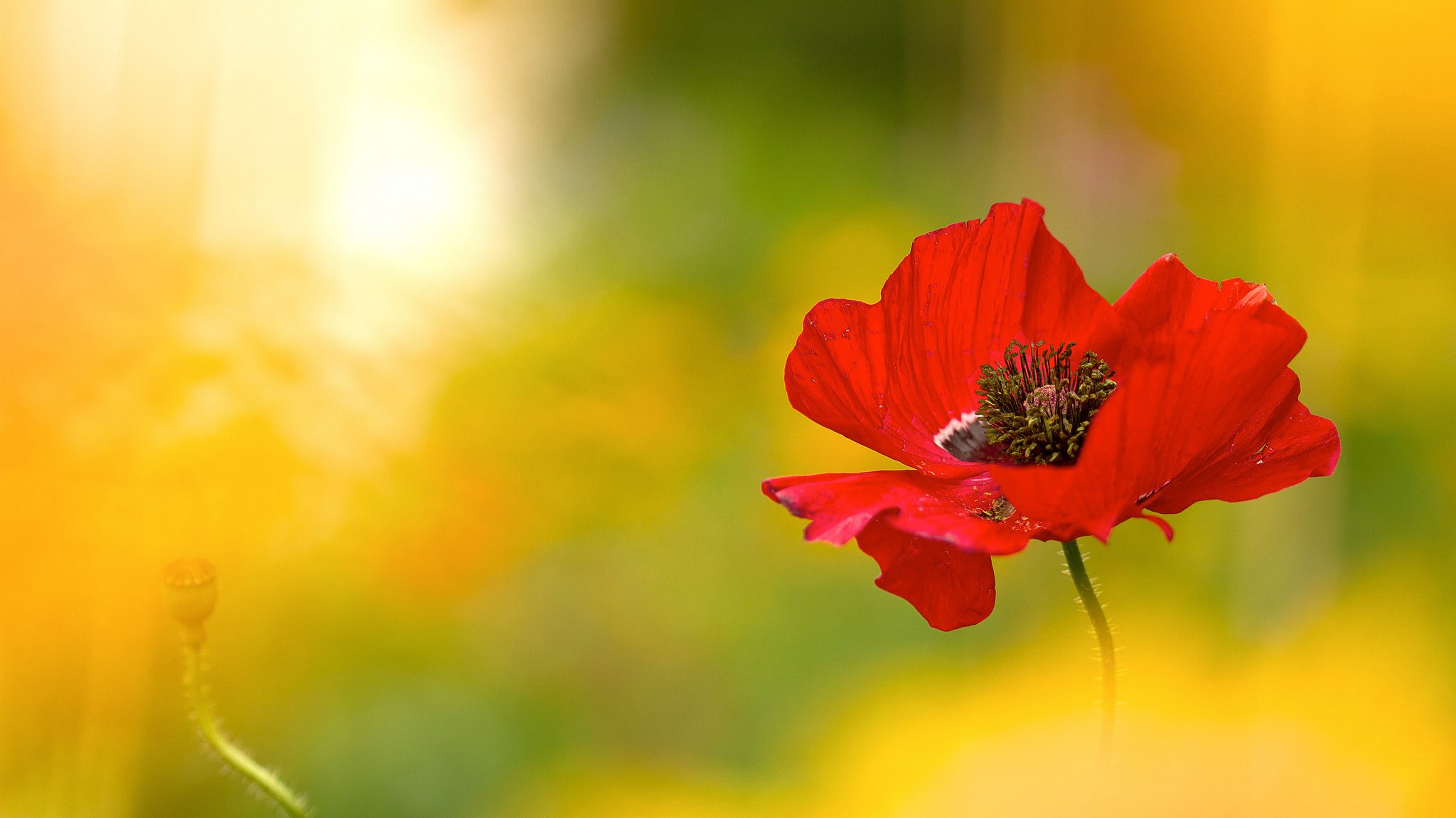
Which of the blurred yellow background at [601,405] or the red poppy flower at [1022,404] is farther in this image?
the blurred yellow background at [601,405]

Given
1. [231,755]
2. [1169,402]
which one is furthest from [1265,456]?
[231,755]

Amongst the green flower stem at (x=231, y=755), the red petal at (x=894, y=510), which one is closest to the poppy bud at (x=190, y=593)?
the green flower stem at (x=231, y=755)

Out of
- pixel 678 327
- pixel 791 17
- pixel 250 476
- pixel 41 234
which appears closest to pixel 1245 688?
pixel 678 327

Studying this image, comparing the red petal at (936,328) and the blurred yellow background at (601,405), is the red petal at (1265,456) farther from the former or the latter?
the blurred yellow background at (601,405)

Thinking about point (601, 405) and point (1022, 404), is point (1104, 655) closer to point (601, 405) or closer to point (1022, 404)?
point (1022, 404)

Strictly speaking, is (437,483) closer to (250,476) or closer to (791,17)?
(250,476)

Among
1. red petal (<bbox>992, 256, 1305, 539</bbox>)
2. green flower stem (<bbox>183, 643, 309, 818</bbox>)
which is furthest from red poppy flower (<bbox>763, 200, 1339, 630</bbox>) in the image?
green flower stem (<bbox>183, 643, 309, 818</bbox>)

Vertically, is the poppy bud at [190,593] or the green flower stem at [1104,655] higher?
the green flower stem at [1104,655]
